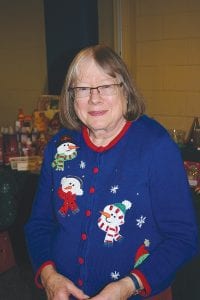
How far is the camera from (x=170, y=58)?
3658 millimetres

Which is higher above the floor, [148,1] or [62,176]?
[148,1]

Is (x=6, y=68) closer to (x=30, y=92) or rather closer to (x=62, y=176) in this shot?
(x=30, y=92)

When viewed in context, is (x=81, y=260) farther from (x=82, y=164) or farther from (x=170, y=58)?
(x=170, y=58)

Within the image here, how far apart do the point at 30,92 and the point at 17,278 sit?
2.41m

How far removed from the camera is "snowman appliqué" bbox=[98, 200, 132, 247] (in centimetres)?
130

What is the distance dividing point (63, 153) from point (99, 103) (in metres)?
0.23

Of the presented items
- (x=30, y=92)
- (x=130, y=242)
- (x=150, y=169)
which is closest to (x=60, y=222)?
(x=130, y=242)

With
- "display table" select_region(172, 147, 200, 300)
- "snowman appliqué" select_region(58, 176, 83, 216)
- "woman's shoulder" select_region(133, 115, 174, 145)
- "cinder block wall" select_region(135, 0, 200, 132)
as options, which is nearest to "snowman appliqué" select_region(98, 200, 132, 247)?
"snowman appliqué" select_region(58, 176, 83, 216)

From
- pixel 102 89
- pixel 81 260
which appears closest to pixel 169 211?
pixel 81 260

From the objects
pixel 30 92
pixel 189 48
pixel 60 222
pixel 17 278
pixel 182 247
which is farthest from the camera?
pixel 30 92

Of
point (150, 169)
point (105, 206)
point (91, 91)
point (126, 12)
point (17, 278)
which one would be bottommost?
point (17, 278)

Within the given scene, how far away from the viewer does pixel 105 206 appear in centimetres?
132

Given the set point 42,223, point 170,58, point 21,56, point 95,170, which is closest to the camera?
point 95,170

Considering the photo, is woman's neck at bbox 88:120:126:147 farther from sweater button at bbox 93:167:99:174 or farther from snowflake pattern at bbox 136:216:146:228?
snowflake pattern at bbox 136:216:146:228
